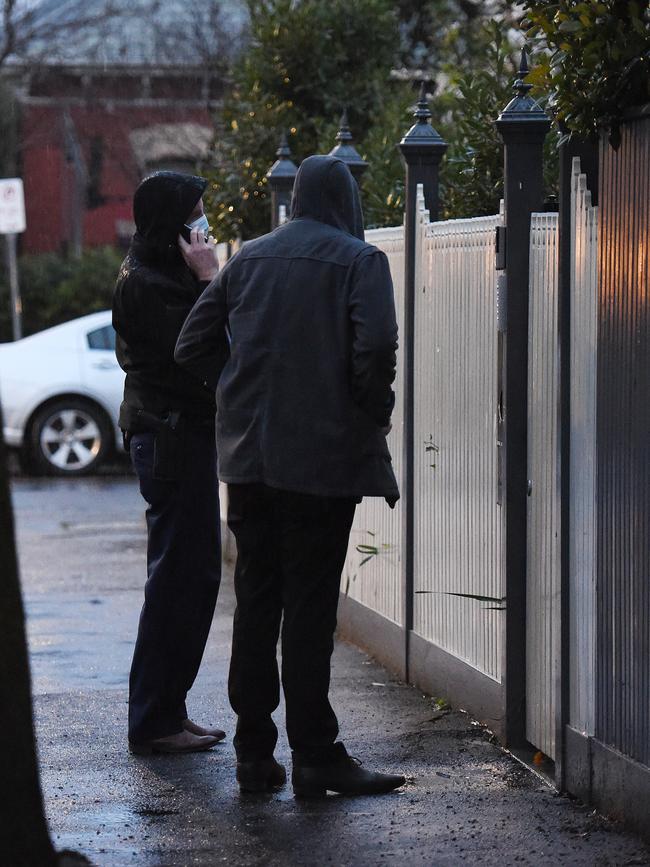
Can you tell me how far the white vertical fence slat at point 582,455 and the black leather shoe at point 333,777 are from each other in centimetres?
63

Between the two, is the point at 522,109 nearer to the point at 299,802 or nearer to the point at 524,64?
the point at 524,64

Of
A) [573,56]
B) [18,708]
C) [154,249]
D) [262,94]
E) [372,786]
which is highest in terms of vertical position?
[262,94]

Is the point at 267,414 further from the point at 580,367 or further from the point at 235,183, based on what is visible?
the point at 235,183

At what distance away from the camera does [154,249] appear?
5.88m

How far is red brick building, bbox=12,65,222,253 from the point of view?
92.5ft

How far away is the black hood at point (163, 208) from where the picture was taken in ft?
19.2

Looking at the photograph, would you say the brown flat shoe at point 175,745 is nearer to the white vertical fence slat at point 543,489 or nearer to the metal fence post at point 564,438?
the white vertical fence slat at point 543,489

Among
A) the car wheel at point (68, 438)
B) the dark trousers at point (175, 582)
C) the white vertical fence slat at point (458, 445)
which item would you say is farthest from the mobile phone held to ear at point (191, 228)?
the car wheel at point (68, 438)

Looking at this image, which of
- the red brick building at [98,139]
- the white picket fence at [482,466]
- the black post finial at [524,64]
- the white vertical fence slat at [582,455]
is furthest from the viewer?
the red brick building at [98,139]

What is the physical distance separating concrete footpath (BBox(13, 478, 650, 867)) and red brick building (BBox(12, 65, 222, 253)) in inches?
755

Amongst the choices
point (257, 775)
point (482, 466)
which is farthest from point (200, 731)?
point (482, 466)

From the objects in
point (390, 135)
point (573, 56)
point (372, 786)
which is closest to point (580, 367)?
point (573, 56)

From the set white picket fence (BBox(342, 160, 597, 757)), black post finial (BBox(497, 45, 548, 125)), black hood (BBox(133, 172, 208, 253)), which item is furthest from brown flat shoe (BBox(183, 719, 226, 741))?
black post finial (BBox(497, 45, 548, 125))

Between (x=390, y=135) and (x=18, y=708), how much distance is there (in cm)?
682
